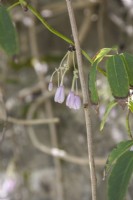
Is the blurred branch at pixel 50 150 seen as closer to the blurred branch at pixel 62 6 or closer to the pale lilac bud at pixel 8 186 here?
the pale lilac bud at pixel 8 186

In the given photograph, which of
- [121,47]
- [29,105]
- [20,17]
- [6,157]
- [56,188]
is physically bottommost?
[56,188]

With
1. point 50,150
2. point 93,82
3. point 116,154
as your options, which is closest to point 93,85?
point 93,82

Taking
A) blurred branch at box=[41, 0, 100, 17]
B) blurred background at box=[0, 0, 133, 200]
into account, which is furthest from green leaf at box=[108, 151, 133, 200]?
blurred branch at box=[41, 0, 100, 17]

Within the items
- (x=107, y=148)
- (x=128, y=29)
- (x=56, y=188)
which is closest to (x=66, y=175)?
(x=56, y=188)

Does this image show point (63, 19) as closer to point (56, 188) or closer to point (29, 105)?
point (29, 105)

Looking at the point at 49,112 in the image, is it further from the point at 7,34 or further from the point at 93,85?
the point at 93,85

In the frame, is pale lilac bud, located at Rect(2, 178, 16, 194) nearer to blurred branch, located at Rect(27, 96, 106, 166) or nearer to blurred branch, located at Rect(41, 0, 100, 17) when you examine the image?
blurred branch, located at Rect(27, 96, 106, 166)
